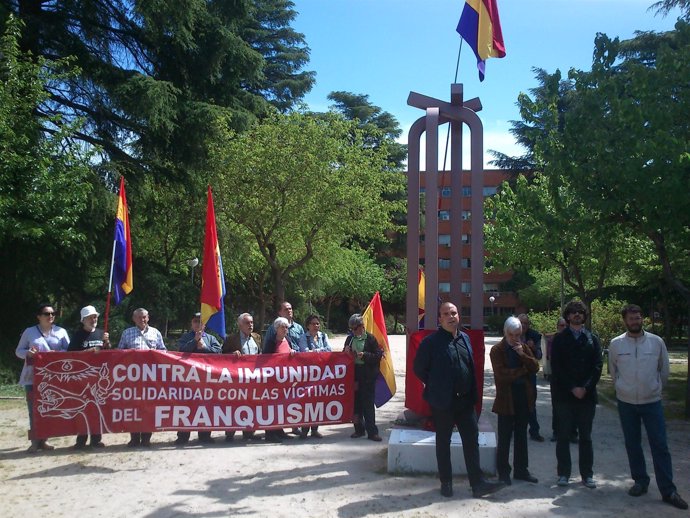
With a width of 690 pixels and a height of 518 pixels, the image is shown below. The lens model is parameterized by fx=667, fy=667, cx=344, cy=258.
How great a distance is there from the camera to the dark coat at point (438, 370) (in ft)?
20.7

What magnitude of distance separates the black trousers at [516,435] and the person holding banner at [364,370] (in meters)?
2.60

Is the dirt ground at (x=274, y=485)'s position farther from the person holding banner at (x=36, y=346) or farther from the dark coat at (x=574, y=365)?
the dark coat at (x=574, y=365)

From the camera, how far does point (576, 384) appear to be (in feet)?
22.1

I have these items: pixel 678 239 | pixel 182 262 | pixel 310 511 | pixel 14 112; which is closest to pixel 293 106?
pixel 182 262

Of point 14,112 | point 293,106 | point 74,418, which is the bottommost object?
point 74,418

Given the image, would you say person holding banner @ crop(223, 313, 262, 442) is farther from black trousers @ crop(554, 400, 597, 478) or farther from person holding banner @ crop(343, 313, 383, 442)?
black trousers @ crop(554, 400, 597, 478)

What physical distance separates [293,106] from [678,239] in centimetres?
3377

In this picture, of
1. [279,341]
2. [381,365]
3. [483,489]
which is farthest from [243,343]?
[483,489]

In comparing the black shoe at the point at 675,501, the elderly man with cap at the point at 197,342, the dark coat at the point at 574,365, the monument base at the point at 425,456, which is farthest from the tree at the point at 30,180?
the black shoe at the point at 675,501

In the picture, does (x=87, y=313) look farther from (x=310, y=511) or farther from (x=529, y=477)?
(x=529, y=477)

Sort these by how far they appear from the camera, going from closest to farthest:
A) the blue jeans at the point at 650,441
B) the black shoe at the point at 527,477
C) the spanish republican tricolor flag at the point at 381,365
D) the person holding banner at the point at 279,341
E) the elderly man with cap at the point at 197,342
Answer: the blue jeans at the point at 650,441 → the black shoe at the point at 527,477 → the elderly man with cap at the point at 197,342 → the person holding banner at the point at 279,341 → the spanish republican tricolor flag at the point at 381,365

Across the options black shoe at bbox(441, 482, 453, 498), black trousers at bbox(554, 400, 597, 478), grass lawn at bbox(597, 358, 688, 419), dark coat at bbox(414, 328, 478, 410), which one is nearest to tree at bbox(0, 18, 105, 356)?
dark coat at bbox(414, 328, 478, 410)

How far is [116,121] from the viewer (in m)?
19.5

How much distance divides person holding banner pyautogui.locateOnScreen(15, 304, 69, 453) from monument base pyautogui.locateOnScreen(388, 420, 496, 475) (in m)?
4.59
